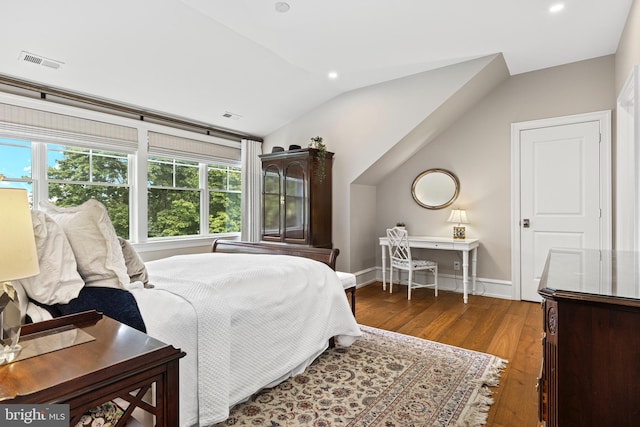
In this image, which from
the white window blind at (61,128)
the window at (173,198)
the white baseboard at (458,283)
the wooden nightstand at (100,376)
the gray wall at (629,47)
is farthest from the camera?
the window at (173,198)

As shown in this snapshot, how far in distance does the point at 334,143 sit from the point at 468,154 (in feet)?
5.84

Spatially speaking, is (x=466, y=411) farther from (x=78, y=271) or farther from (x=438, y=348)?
(x=78, y=271)

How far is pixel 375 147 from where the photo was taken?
448 centimetres

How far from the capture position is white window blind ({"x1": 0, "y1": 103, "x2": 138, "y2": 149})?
3.19 metres

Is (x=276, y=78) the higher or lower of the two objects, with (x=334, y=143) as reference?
higher

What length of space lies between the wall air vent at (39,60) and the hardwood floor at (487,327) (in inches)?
144

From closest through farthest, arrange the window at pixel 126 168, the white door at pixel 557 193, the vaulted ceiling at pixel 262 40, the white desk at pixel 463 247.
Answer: the vaulted ceiling at pixel 262 40, the window at pixel 126 168, the white door at pixel 557 193, the white desk at pixel 463 247

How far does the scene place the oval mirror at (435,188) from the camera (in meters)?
4.64

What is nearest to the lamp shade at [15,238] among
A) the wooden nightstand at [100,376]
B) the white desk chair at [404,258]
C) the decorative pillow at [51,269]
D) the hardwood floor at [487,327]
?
the wooden nightstand at [100,376]

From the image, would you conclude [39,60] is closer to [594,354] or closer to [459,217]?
[594,354]

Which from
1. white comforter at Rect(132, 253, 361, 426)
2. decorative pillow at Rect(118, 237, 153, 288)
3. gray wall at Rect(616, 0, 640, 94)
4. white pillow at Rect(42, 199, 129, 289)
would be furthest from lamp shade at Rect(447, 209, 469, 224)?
white pillow at Rect(42, 199, 129, 289)

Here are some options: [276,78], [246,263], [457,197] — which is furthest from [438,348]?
[276,78]

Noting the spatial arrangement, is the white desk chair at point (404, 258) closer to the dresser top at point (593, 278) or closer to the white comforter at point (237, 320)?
the white comforter at point (237, 320)

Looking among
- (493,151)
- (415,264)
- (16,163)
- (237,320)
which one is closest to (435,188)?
(493,151)
